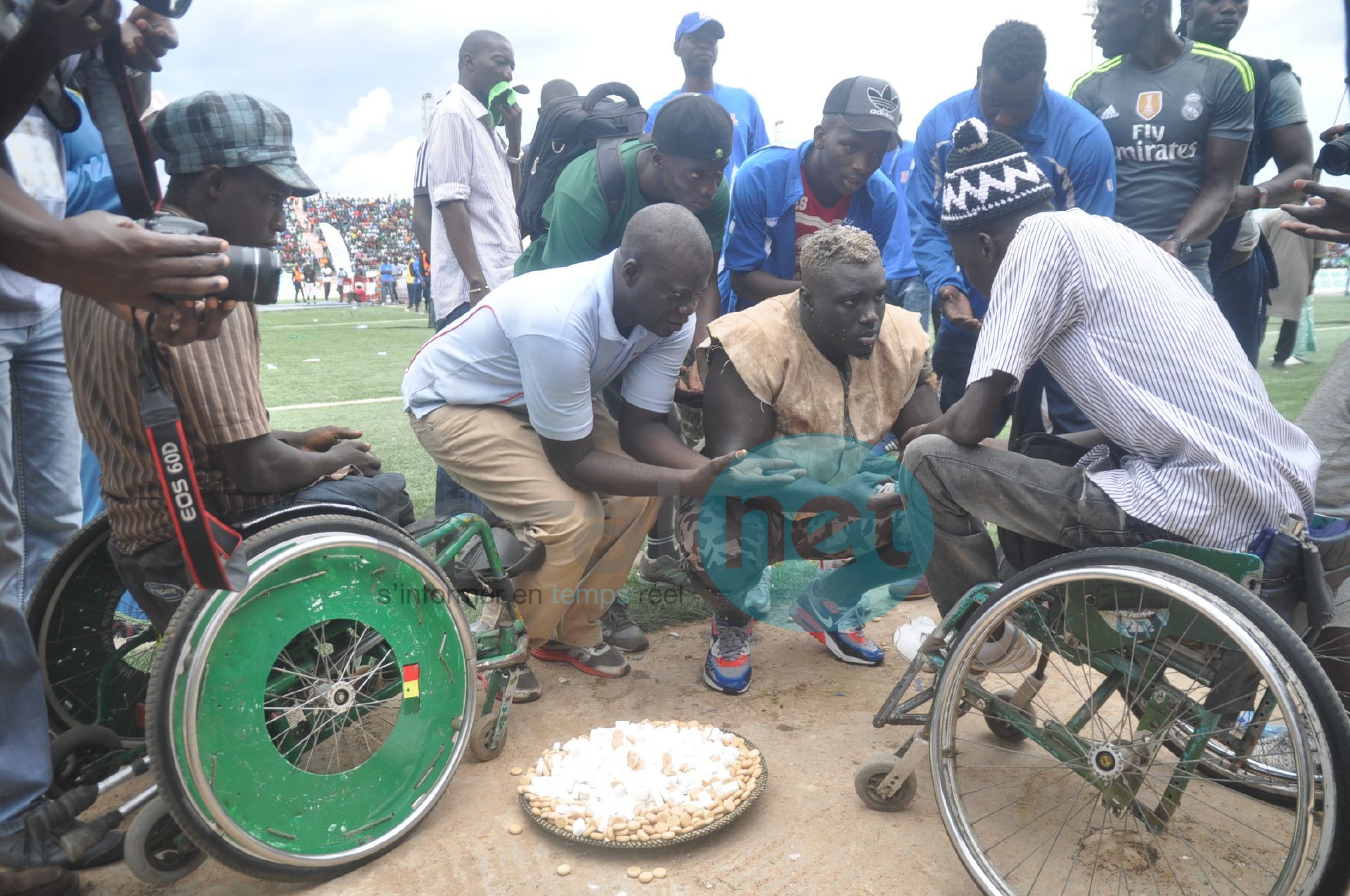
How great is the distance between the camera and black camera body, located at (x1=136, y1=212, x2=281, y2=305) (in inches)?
68.2

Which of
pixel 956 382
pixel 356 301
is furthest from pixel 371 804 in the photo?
pixel 356 301

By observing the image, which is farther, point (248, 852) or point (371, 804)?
point (371, 804)

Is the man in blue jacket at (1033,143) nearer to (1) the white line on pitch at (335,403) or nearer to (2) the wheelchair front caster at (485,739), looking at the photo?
(2) the wheelchair front caster at (485,739)

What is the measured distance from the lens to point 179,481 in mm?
1843

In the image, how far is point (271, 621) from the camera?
2086mm

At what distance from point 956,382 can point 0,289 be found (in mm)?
A: 3565

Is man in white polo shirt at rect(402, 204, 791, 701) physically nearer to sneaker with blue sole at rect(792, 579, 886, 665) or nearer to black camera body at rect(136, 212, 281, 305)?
sneaker with blue sole at rect(792, 579, 886, 665)

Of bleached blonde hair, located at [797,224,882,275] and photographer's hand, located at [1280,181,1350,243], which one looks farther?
bleached blonde hair, located at [797,224,882,275]

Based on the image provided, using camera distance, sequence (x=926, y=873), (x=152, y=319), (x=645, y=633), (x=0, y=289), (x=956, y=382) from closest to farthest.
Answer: (x=152, y=319), (x=926, y=873), (x=0, y=289), (x=645, y=633), (x=956, y=382)

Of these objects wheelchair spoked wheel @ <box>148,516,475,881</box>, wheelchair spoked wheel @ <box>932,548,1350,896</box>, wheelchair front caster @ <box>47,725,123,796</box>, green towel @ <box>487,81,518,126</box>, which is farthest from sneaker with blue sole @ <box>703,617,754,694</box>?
green towel @ <box>487,81,518,126</box>

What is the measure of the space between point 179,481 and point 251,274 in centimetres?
44

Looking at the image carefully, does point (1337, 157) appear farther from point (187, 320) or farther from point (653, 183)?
point (187, 320)

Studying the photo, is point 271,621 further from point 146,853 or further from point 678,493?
point 678,493

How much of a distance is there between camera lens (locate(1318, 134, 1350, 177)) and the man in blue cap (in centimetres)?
326
